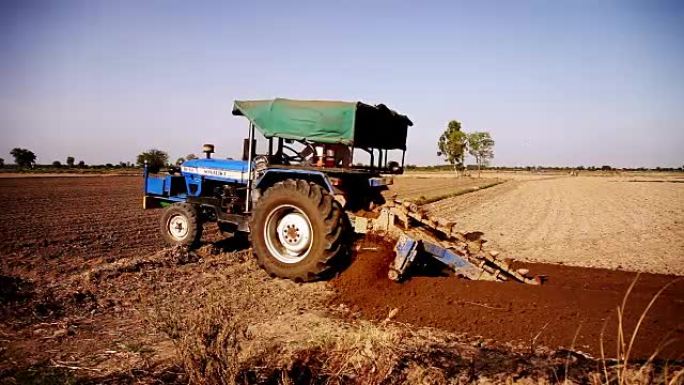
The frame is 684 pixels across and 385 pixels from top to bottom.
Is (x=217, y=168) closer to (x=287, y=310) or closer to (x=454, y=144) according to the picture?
(x=287, y=310)

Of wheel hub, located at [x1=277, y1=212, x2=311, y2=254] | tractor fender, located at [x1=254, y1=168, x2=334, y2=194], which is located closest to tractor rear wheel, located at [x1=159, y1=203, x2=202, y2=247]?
tractor fender, located at [x1=254, y1=168, x2=334, y2=194]

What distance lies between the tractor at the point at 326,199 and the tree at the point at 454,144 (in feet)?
229

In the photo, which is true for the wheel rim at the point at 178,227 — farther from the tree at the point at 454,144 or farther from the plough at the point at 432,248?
the tree at the point at 454,144

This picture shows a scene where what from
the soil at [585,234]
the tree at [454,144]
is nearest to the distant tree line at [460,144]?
the tree at [454,144]

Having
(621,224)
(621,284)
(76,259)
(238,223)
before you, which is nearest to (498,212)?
(621,224)

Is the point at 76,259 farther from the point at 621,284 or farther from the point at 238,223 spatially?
the point at 621,284

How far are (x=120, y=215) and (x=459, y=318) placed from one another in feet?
41.2

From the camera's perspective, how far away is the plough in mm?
5898

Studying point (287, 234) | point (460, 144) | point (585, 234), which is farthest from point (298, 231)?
point (460, 144)

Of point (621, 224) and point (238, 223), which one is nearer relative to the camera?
point (238, 223)

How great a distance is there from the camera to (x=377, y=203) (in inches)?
290

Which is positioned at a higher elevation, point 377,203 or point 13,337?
point 377,203

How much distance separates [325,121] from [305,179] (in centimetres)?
100

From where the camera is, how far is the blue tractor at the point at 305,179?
6.02 m
